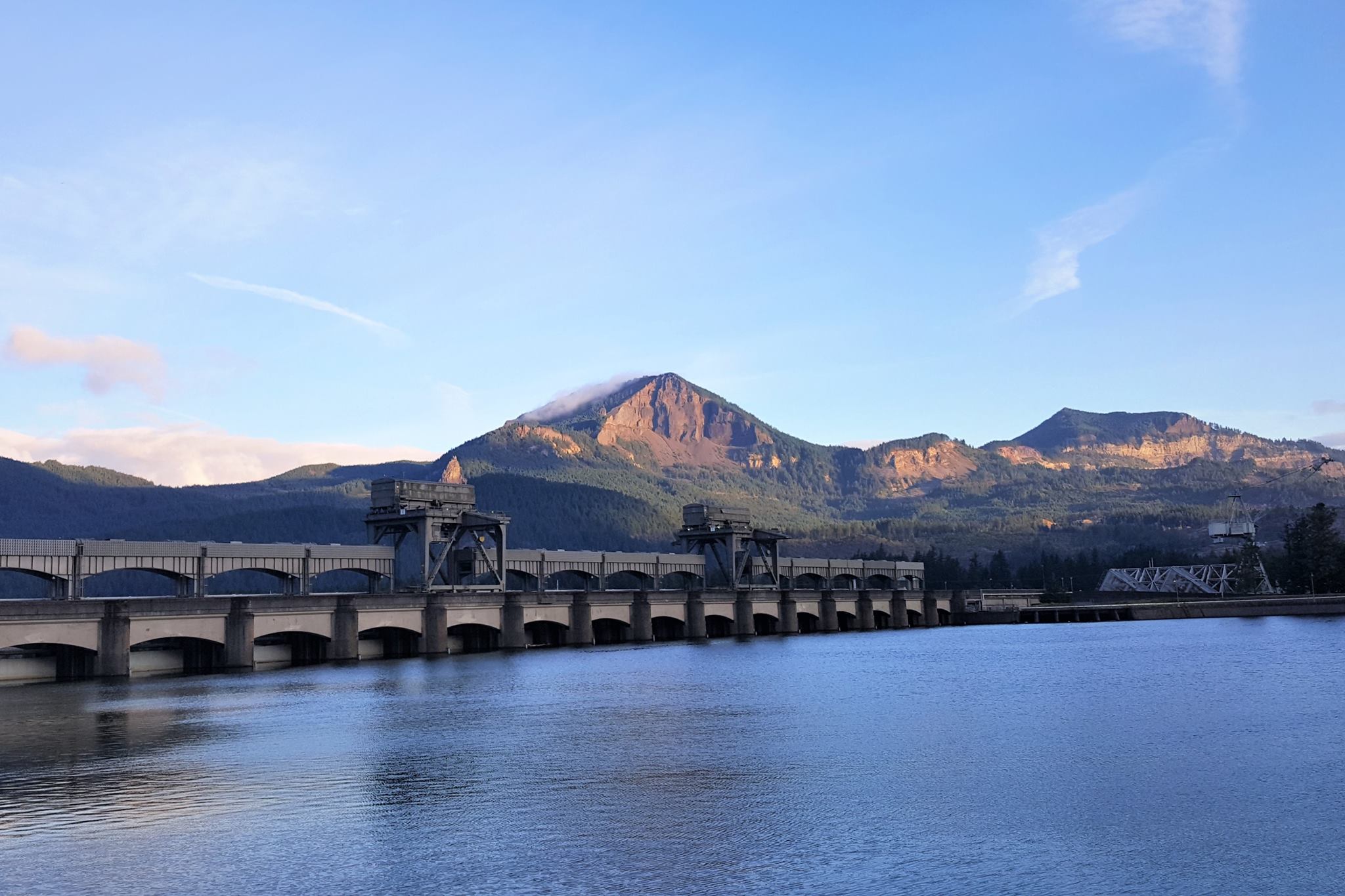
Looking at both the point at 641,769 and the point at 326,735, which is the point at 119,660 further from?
the point at 641,769

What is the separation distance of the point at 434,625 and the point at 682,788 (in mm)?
79293

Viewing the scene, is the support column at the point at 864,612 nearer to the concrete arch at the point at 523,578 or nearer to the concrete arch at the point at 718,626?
the concrete arch at the point at 718,626

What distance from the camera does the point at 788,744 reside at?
49906mm

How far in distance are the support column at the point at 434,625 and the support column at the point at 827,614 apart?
7801 cm

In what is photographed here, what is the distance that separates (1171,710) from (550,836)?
3896 cm

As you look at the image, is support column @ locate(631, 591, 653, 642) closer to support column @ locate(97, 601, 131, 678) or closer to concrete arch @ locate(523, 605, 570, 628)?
concrete arch @ locate(523, 605, 570, 628)

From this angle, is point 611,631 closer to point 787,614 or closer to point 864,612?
point 787,614

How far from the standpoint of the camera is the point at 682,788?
1551 inches

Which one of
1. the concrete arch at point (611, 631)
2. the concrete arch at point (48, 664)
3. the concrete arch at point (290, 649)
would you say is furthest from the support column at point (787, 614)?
the concrete arch at point (48, 664)

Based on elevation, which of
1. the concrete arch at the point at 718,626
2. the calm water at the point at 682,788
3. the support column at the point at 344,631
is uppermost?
the support column at the point at 344,631

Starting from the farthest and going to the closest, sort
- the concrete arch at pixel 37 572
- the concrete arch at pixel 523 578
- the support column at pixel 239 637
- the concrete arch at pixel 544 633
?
1. the concrete arch at pixel 523 578
2. the concrete arch at pixel 544 633
3. the support column at pixel 239 637
4. the concrete arch at pixel 37 572

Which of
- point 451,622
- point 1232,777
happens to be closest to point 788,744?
point 1232,777

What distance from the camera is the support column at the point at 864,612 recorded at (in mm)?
190125

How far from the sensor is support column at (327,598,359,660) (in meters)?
105
